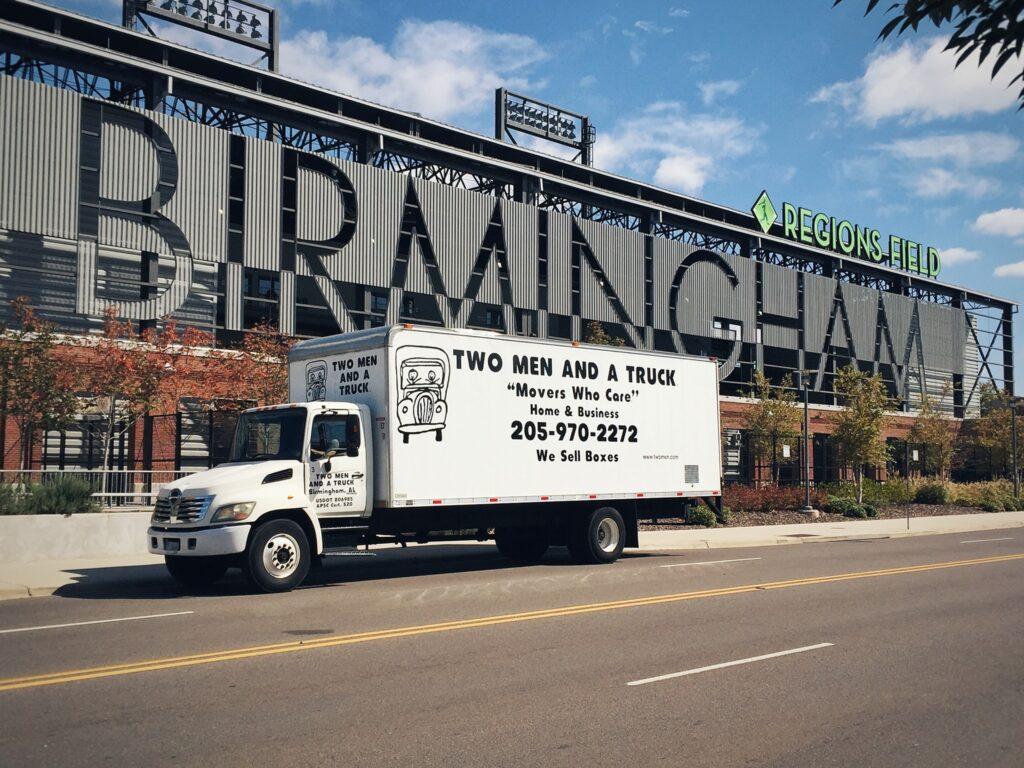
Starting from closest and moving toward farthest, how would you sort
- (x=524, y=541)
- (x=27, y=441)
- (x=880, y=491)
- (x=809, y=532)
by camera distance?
(x=524, y=541) → (x=27, y=441) → (x=809, y=532) → (x=880, y=491)

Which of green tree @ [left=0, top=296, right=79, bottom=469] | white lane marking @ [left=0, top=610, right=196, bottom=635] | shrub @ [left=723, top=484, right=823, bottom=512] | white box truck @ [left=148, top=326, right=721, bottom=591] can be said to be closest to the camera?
white lane marking @ [left=0, top=610, right=196, bottom=635]

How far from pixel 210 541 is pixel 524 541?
739cm

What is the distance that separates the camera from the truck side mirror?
604 inches

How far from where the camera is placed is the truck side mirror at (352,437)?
15353mm

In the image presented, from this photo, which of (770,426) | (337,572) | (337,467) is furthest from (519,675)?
(770,426)

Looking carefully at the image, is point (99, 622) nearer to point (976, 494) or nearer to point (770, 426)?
point (770, 426)

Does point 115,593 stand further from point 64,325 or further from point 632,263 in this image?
point 632,263

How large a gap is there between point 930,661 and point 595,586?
21.5 feet

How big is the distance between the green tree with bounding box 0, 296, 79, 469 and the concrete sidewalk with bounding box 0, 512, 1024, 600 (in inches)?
297

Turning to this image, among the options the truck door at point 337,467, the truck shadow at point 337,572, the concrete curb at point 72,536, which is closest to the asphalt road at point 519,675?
the truck shadow at point 337,572

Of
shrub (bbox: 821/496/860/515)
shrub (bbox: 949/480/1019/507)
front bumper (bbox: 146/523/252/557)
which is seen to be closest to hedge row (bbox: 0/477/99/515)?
front bumper (bbox: 146/523/252/557)

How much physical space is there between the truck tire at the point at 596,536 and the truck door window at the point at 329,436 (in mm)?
5626

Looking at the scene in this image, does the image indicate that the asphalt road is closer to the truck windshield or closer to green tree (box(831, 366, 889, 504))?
the truck windshield

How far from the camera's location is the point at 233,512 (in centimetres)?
1394
